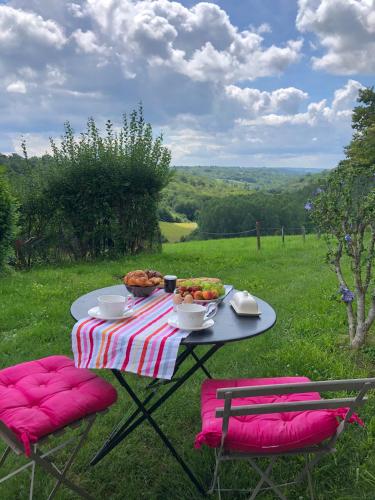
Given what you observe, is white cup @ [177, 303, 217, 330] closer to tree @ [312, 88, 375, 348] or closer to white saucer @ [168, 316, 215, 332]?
white saucer @ [168, 316, 215, 332]

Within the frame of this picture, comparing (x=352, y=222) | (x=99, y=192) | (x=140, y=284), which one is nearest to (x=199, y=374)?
(x=140, y=284)

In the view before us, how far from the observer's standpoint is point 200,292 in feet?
8.69

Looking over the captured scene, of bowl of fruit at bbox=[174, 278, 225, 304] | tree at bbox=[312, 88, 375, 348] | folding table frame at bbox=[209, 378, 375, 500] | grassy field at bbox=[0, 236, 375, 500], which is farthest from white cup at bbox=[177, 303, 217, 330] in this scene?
tree at bbox=[312, 88, 375, 348]

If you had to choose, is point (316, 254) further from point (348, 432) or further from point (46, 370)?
point (46, 370)

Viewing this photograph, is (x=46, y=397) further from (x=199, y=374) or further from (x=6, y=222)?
(x=6, y=222)

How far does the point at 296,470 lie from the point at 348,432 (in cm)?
58

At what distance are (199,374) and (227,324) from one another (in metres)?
1.71

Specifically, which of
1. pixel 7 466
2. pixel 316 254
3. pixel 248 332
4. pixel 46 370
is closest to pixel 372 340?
pixel 248 332

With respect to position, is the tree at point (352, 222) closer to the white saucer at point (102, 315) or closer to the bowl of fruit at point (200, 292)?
the bowl of fruit at point (200, 292)

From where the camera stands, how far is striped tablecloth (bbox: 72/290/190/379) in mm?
2104

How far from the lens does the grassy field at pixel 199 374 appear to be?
8.00 feet

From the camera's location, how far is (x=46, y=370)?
2602 mm

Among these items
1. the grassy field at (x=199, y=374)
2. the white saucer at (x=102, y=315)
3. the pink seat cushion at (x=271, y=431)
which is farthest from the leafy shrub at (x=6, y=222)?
Answer: the pink seat cushion at (x=271, y=431)

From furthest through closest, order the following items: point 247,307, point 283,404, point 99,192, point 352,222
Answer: point 99,192, point 352,222, point 247,307, point 283,404
